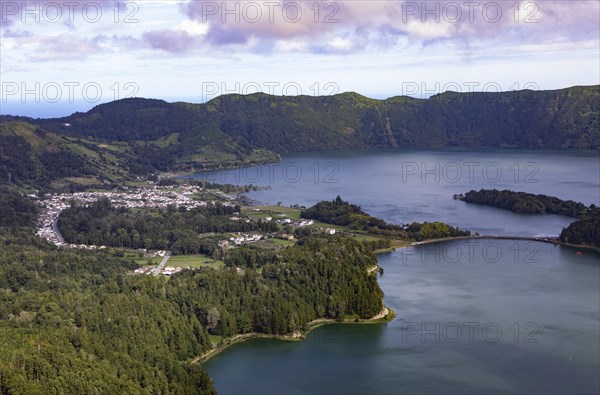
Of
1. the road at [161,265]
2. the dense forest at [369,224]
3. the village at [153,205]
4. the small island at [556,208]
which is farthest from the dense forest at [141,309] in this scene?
the small island at [556,208]

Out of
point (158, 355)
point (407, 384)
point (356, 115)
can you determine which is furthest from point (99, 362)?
point (356, 115)

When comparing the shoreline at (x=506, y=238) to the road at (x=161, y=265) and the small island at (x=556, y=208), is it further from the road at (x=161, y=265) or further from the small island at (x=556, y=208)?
the road at (x=161, y=265)

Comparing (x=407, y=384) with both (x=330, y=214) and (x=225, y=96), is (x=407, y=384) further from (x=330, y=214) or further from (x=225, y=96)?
(x=225, y=96)

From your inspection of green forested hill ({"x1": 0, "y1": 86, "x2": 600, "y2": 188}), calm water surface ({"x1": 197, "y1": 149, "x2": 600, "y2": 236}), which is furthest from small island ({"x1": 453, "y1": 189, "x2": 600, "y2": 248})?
green forested hill ({"x1": 0, "y1": 86, "x2": 600, "y2": 188})

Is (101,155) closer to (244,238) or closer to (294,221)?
(294,221)

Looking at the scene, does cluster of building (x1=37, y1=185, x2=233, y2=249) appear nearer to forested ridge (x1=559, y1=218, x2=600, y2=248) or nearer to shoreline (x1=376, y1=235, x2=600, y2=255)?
shoreline (x1=376, y1=235, x2=600, y2=255)

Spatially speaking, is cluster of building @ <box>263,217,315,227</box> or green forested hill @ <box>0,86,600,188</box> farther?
green forested hill @ <box>0,86,600,188</box>

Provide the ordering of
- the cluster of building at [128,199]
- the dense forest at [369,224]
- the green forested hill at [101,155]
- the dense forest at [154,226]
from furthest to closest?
the green forested hill at [101,155] < the cluster of building at [128,199] < the dense forest at [369,224] < the dense forest at [154,226]

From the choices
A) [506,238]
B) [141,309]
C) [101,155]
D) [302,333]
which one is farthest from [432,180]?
[141,309]
